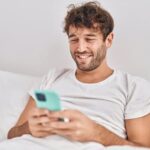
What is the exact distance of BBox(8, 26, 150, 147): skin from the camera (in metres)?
1.20

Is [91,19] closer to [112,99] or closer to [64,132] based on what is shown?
[112,99]

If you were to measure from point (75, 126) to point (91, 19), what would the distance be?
0.50 m

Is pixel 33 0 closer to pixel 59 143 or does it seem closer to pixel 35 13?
pixel 35 13

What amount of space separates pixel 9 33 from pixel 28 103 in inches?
21.7

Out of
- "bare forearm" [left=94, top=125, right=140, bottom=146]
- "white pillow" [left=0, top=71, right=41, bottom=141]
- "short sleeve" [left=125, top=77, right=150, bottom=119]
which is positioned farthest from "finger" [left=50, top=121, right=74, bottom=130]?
"white pillow" [left=0, top=71, right=41, bottom=141]

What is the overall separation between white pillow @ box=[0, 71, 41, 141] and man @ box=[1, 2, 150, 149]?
0.30ft

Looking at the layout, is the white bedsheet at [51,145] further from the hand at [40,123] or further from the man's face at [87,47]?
the man's face at [87,47]

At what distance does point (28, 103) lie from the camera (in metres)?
1.55

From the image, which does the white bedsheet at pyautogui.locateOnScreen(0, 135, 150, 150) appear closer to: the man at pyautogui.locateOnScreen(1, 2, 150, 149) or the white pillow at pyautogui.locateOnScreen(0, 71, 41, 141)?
the man at pyautogui.locateOnScreen(1, 2, 150, 149)

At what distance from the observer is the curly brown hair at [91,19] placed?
1447mm

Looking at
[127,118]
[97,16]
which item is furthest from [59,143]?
[97,16]

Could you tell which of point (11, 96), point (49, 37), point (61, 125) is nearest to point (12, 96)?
point (11, 96)

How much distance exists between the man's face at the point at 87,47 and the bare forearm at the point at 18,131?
1.14ft

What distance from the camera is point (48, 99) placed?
1.08 m
